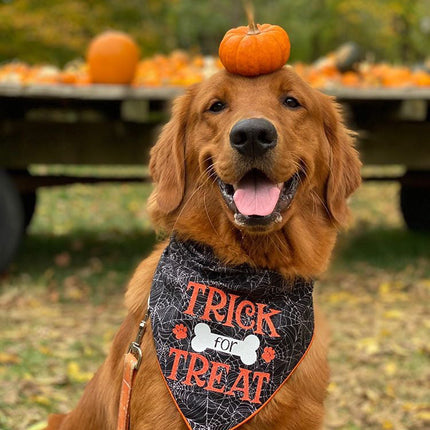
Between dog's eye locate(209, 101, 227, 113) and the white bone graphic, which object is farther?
dog's eye locate(209, 101, 227, 113)

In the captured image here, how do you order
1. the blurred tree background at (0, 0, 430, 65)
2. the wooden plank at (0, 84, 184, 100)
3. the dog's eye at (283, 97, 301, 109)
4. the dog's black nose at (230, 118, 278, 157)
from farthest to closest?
the blurred tree background at (0, 0, 430, 65) → the wooden plank at (0, 84, 184, 100) → the dog's eye at (283, 97, 301, 109) → the dog's black nose at (230, 118, 278, 157)

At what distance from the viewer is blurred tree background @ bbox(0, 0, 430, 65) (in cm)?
1377

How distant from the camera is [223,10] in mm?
21547

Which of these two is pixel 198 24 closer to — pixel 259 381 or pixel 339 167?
pixel 339 167

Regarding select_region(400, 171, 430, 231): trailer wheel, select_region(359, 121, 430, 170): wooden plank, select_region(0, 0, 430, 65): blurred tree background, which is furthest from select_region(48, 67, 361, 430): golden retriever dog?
select_region(0, 0, 430, 65): blurred tree background

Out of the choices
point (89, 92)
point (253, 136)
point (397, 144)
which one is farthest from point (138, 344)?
point (397, 144)

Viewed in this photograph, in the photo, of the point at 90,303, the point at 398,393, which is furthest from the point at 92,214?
the point at 398,393

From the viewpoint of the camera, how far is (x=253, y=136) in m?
2.51

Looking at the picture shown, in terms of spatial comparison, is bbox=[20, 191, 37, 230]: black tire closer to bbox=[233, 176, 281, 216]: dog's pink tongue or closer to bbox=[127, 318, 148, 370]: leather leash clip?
bbox=[127, 318, 148, 370]: leather leash clip

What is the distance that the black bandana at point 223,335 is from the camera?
8.41 ft

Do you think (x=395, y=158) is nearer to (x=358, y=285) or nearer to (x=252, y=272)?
(x=358, y=285)

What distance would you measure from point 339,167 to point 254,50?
682mm

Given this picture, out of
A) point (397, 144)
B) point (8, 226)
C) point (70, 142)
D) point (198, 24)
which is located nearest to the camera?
point (8, 226)

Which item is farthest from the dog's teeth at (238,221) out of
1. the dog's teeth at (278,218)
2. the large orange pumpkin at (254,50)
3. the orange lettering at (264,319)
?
the large orange pumpkin at (254,50)
